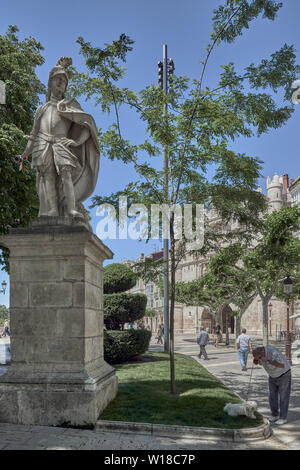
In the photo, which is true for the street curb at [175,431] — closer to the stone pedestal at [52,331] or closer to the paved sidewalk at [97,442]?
the paved sidewalk at [97,442]

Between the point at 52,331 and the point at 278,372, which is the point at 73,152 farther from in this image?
the point at 278,372

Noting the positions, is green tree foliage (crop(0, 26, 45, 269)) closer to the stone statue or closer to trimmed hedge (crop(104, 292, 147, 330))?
trimmed hedge (crop(104, 292, 147, 330))

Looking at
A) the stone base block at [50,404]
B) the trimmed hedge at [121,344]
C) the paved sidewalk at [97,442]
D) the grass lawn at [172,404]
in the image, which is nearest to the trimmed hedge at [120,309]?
the trimmed hedge at [121,344]

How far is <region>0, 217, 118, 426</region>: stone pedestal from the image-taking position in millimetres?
5656

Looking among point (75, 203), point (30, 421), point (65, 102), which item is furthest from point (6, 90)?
point (30, 421)

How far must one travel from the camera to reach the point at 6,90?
487 inches

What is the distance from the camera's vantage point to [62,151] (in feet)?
21.3

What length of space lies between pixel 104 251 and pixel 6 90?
7880 millimetres

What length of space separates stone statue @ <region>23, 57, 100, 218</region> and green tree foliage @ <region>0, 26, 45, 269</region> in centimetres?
449

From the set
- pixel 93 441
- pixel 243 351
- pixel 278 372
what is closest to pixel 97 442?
pixel 93 441

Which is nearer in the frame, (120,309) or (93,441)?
(93,441)

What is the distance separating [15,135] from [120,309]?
6714mm

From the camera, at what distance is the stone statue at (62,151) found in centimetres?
648

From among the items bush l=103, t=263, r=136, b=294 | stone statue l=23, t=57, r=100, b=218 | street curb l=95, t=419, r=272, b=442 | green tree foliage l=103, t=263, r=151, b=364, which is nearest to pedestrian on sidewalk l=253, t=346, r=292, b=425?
street curb l=95, t=419, r=272, b=442
